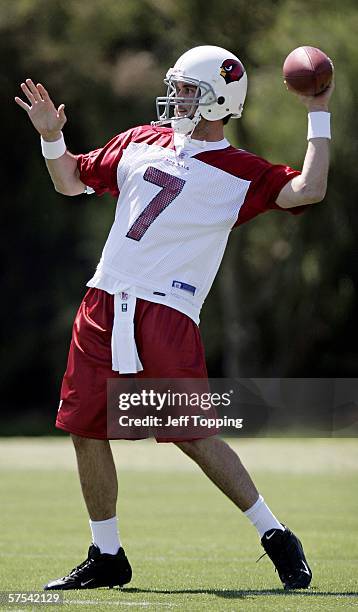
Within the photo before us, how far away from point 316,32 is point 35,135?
4930mm

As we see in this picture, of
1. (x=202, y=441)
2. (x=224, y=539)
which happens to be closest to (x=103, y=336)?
(x=202, y=441)

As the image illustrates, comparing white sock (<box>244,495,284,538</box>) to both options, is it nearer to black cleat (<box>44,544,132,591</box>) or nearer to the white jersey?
black cleat (<box>44,544,132,591</box>)

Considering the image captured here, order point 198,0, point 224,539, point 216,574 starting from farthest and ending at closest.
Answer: point 198,0 → point 224,539 → point 216,574

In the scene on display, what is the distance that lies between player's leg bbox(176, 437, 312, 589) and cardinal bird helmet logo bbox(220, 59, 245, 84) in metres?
1.29

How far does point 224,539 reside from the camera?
20.4ft

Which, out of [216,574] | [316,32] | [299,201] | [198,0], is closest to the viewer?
[299,201]

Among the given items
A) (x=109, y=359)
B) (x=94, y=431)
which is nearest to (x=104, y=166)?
(x=109, y=359)

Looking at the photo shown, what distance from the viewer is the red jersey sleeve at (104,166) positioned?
176 inches

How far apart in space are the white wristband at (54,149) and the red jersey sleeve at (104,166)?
0.28 feet

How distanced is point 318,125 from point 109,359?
42.5 inches

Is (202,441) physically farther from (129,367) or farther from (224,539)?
(224,539)

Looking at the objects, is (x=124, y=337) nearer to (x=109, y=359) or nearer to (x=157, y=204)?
A: (x=109, y=359)

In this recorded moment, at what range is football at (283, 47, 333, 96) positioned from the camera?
4.26 metres

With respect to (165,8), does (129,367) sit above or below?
below
